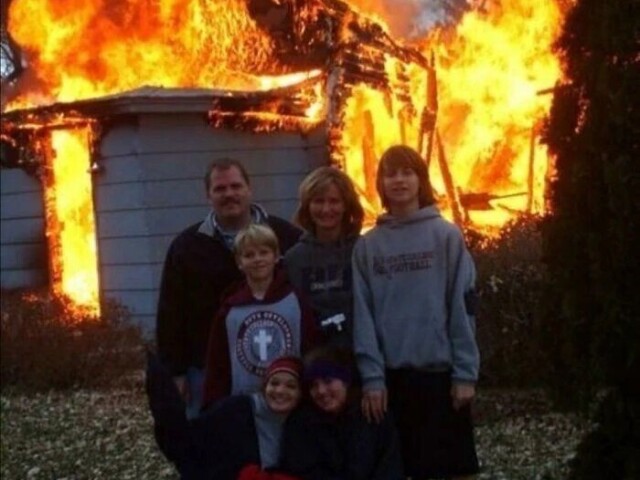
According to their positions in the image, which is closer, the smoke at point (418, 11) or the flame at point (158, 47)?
the smoke at point (418, 11)

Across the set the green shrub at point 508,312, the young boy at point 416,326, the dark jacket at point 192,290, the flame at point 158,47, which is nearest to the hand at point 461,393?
the young boy at point 416,326

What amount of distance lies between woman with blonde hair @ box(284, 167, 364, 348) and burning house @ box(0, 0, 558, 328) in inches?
300

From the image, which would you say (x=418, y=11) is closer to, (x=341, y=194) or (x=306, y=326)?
(x=341, y=194)

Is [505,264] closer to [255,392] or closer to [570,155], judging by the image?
[570,155]

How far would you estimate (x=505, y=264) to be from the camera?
920 centimetres

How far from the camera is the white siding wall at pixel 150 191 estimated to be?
12844 millimetres

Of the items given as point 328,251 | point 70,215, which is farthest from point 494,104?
point 328,251

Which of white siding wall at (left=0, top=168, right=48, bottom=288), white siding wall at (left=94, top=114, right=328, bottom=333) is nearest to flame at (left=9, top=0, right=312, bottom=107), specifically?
white siding wall at (left=94, top=114, right=328, bottom=333)

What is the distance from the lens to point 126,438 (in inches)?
341

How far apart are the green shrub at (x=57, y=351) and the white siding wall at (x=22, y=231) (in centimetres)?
398

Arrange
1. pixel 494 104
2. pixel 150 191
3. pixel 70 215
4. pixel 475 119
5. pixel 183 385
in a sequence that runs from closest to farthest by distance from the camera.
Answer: pixel 183 385 → pixel 150 191 → pixel 494 104 → pixel 475 119 → pixel 70 215

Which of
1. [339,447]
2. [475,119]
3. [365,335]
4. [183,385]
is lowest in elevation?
[339,447]

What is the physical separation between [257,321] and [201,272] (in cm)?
46

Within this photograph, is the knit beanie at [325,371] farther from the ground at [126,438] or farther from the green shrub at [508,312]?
the green shrub at [508,312]
